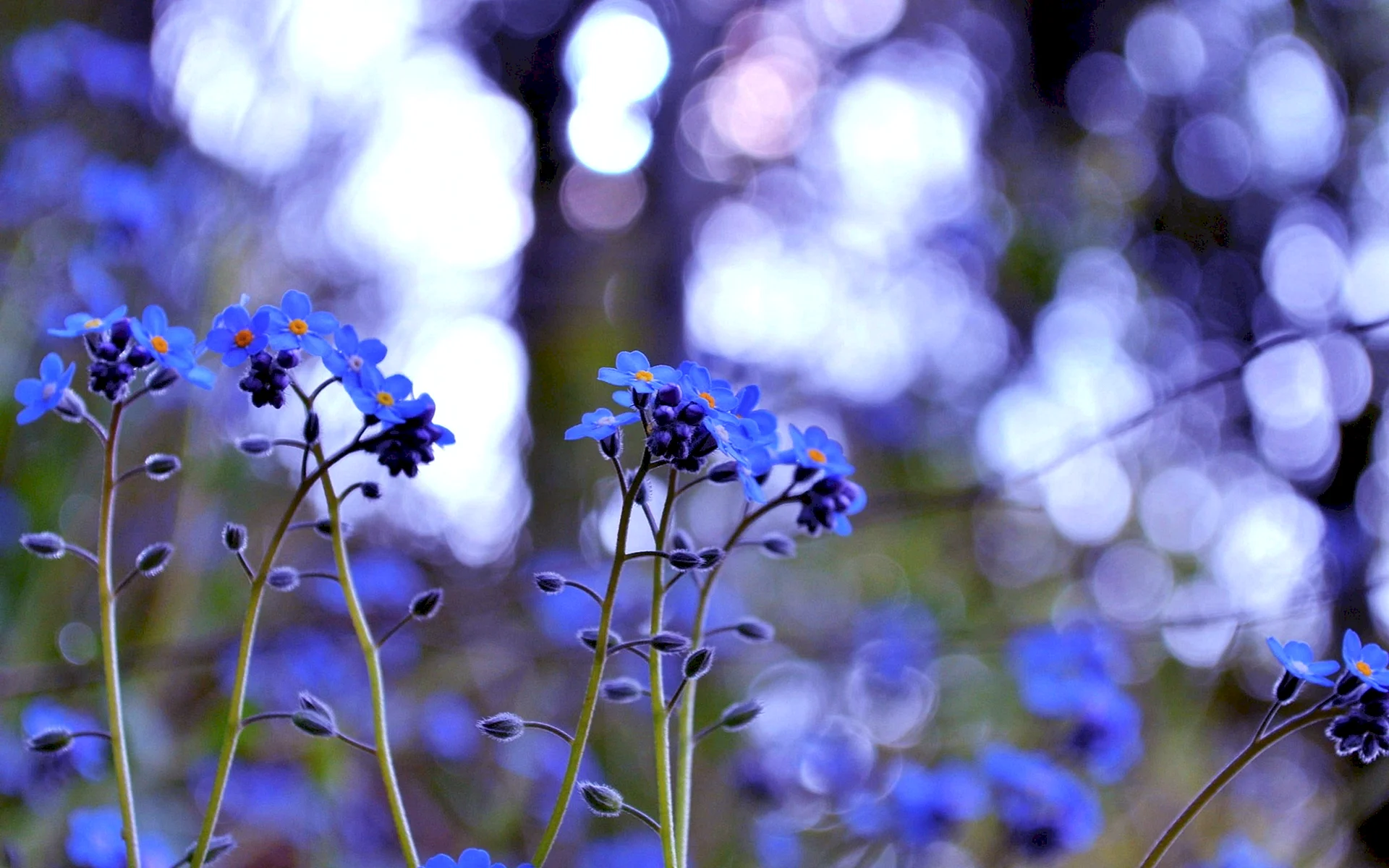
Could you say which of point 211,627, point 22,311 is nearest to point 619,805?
point 211,627


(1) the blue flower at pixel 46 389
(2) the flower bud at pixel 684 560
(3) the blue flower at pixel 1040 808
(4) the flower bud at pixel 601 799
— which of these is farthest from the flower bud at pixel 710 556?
(3) the blue flower at pixel 1040 808

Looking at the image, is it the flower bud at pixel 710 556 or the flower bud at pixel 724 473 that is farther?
the flower bud at pixel 724 473

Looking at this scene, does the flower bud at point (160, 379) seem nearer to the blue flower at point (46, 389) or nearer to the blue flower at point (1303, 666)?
the blue flower at point (46, 389)

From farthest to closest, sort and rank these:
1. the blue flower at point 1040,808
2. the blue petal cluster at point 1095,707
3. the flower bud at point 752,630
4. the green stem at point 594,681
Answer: the blue petal cluster at point 1095,707, the blue flower at point 1040,808, the flower bud at point 752,630, the green stem at point 594,681

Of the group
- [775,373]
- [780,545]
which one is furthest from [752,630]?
[775,373]

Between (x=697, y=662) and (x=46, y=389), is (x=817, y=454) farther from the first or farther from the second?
(x=46, y=389)

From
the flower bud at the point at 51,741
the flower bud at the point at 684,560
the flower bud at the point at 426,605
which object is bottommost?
the flower bud at the point at 684,560

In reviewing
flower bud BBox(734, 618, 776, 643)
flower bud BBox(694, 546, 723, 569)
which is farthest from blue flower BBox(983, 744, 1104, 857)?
flower bud BBox(694, 546, 723, 569)
